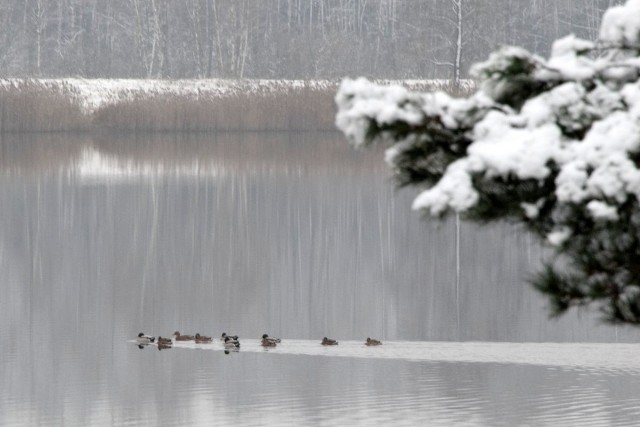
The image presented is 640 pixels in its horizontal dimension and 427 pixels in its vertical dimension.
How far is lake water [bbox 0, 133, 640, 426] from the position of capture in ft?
33.7

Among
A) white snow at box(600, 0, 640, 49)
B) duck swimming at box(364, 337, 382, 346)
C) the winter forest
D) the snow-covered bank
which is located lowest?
duck swimming at box(364, 337, 382, 346)

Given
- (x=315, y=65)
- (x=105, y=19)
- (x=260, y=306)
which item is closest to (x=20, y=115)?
(x=315, y=65)

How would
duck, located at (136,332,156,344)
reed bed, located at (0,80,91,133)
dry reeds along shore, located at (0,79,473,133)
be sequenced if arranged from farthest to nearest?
dry reeds along shore, located at (0,79,473,133) → reed bed, located at (0,80,91,133) → duck, located at (136,332,156,344)

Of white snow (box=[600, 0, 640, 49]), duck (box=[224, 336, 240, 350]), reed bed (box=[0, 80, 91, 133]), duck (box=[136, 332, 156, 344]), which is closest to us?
white snow (box=[600, 0, 640, 49])

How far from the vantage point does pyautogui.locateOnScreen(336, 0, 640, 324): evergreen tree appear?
156 inches

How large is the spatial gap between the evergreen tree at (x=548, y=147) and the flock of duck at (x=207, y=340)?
810cm

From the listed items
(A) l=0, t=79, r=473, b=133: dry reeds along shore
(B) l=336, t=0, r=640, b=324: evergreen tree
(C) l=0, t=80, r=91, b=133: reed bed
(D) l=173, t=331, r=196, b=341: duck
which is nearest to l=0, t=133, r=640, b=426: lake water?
(D) l=173, t=331, r=196, b=341: duck

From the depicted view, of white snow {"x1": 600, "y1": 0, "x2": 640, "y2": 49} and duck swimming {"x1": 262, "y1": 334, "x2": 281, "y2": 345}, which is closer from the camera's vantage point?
white snow {"x1": 600, "y1": 0, "x2": 640, "y2": 49}

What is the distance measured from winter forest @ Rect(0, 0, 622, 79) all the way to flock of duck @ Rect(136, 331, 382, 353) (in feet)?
122

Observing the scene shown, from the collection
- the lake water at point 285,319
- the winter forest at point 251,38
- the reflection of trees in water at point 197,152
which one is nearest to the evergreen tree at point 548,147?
the lake water at point 285,319

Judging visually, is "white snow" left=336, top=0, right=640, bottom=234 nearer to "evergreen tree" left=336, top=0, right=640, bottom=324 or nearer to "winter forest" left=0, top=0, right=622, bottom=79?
"evergreen tree" left=336, top=0, right=640, bottom=324

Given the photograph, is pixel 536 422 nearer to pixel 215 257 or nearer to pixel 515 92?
pixel 515 92

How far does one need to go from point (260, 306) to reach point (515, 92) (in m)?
10.5

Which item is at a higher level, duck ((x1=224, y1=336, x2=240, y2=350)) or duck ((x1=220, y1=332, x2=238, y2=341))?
duck ((x1=220, y1=332, x2=238, y2=341))
